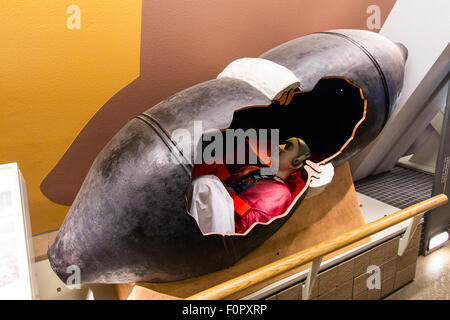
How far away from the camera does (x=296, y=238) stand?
1500 mm

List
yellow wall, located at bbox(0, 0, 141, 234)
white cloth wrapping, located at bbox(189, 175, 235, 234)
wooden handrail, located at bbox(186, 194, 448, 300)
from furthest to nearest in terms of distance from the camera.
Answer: yellow wall, located at bbox(0, 0, 141, 234)
white cloth wrapping, located at bbox(189, 175, 235, 234)
wooden handrail, located at bbox(186, 194, 448, 300)

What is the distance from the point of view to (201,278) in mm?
1257

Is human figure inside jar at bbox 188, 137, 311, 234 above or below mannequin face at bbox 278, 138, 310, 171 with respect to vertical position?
below

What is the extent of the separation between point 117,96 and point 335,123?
1138mm

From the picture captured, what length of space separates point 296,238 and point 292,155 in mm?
371

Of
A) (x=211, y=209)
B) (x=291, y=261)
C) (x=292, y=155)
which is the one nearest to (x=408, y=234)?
(x=292, y=155)

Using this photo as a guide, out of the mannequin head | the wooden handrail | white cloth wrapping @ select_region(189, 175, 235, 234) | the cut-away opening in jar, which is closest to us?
the wooden handrail

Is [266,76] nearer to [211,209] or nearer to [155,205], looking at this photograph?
[211,209]

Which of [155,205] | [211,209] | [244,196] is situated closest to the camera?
[155,205]

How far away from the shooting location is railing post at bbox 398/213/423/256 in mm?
1597

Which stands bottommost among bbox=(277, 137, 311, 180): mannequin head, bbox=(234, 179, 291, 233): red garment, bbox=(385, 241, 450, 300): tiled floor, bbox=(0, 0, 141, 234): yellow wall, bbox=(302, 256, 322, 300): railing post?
bbox=(385, 241, 450, 300): tiled floor

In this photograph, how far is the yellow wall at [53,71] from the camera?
131 cm

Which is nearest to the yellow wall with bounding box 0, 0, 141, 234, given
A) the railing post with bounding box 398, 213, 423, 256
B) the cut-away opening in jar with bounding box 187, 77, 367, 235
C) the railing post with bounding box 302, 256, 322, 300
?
the cut-away opening in jar with bounding box 187, 77, 367, 235

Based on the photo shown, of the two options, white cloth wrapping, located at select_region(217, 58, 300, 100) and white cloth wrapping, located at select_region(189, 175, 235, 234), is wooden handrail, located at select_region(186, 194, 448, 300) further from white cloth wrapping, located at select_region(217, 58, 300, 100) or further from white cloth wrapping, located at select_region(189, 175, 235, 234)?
white cloth wrapping, located at select_region(217, 58, 300, 100)
